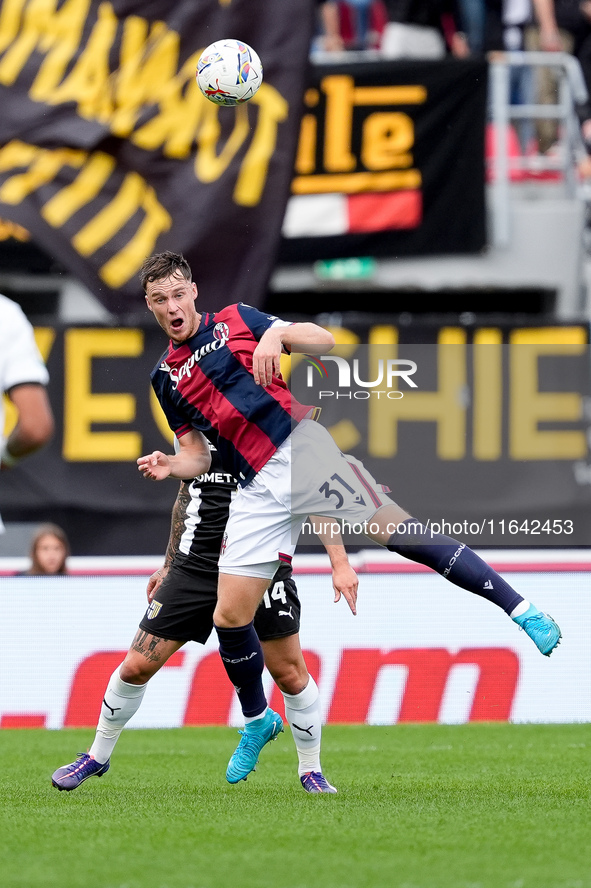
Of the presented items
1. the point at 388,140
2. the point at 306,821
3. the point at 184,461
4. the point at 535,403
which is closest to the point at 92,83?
the point at 388,140

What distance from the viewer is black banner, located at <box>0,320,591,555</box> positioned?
11367 mm

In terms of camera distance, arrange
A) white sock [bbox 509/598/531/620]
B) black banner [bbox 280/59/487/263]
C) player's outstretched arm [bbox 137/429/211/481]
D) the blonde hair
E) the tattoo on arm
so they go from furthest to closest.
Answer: black banner [bbox 280/59/487/263] < the blonde hair < the tattoo on arm < player's outstretched arm [bbox 137/429/211/481] < white sock [bbox 509/598/531/620]

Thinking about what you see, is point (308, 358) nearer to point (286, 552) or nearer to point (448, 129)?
point (448, 129)

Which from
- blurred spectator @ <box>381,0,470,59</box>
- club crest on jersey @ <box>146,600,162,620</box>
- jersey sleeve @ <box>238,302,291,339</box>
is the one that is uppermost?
blurred spectator @ <box>381,0,470,59</box>

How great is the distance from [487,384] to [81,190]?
385 cm

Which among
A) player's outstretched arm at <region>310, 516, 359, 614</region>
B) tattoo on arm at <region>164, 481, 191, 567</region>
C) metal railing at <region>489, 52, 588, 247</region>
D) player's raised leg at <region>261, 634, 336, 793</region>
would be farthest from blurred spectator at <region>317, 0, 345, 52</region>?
player's raised leg at <region>261, 634, 336, 793</region>

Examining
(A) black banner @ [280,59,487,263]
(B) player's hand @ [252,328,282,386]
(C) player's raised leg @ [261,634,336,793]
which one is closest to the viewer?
(B) player's hand @ [252,328,282,386]

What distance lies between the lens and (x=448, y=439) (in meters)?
11.5

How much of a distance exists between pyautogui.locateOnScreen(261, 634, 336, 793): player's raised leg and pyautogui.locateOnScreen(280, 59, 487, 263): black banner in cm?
705

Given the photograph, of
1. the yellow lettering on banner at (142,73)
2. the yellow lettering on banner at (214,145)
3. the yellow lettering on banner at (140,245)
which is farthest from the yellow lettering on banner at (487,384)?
the yellow lettering on banner at (142,73)

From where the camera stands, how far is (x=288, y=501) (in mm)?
5289

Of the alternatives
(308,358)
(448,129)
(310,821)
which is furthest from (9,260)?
(310,821)

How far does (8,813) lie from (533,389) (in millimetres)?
7408

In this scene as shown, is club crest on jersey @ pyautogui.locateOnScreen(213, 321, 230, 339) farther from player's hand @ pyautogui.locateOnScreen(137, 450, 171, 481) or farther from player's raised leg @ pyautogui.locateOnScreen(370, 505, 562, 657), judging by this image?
player's raised leg @ pyautogui.locateOnScreen(370, 505, 562, 657)
